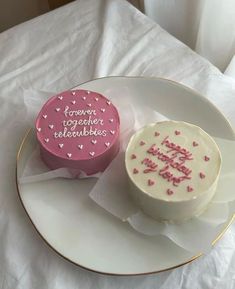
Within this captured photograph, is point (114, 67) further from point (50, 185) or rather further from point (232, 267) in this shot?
point (232, 267)

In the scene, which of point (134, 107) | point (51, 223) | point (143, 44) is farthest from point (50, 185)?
point (143, 44)

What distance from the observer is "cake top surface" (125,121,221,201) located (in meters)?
0.59

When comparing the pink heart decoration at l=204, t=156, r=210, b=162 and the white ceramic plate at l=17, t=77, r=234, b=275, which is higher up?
the pink heart decoration at l=204, t=156, r=210, b=162

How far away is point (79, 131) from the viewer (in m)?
0.67

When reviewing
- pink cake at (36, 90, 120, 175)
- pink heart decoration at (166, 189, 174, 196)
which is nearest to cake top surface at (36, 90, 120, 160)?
pink cake at (36, 90, 120, 175)

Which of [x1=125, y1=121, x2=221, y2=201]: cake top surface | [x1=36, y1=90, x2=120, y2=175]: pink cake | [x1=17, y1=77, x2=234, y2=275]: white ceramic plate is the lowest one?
[x1=17, y1=77, x2=234, y2=275]: white ceramic plate

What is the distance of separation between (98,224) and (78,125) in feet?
0.49

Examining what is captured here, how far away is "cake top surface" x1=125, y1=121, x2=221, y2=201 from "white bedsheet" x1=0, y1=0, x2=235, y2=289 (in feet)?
0.34

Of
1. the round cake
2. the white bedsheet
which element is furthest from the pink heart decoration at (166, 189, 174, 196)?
the white bedsheet

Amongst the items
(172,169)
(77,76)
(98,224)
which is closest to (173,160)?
(172,169)

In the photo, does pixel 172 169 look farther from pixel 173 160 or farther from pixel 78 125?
pixel 78 125

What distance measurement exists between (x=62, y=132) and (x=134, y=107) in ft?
0.45

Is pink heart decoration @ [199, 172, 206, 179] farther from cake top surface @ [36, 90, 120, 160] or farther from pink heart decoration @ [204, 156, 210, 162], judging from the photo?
cake top surface @ [36, 90, 120, 160]

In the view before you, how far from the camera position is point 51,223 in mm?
632
